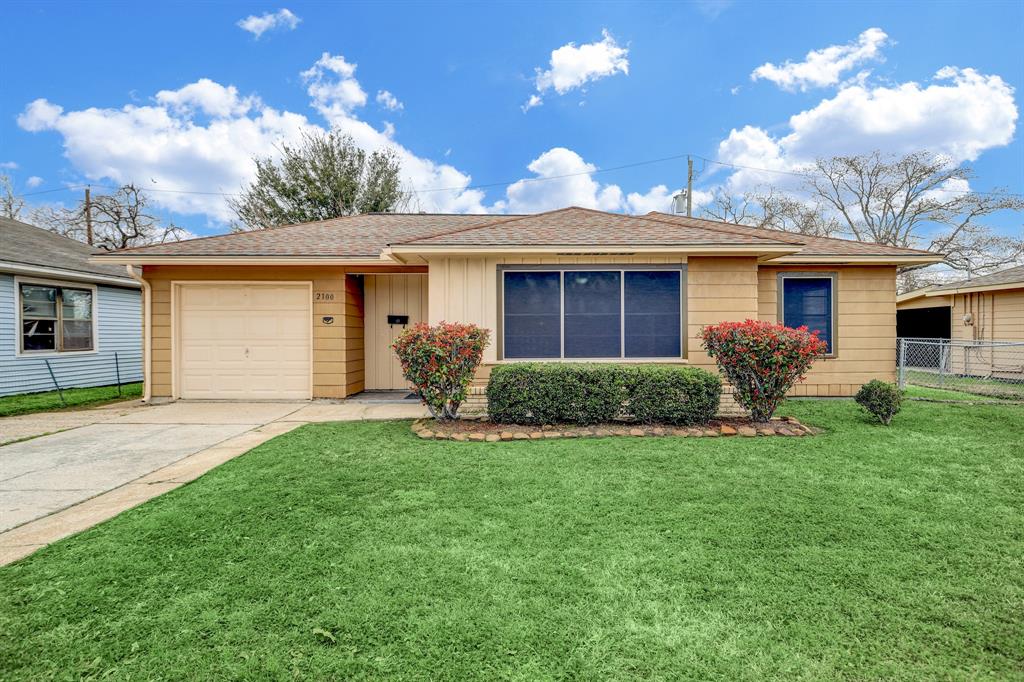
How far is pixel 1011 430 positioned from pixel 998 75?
63.4 ft

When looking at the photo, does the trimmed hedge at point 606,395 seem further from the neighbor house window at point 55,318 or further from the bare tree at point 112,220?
the bare tree at point 112,220

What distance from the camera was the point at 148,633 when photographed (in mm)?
1905

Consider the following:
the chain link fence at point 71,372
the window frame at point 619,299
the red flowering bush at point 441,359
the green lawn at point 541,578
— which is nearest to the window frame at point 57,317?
the chain link fence at point 71,372

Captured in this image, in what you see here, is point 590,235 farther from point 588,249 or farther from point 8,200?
point 8,200

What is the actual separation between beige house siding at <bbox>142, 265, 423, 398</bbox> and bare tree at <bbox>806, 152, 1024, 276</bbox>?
2516 centimetres

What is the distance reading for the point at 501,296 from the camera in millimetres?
6762

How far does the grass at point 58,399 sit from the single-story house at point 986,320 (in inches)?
705

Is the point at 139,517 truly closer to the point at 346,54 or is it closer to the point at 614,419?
the point at 614,419

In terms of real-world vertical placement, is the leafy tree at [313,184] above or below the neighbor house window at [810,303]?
above

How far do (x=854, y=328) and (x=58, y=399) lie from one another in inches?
576

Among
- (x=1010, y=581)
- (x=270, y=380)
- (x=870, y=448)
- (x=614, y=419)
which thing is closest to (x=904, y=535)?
(x=1010, y=581)

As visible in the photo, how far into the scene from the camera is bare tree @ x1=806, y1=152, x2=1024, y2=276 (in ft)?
67.2

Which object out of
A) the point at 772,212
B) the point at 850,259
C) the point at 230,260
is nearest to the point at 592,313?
the point at 850,259

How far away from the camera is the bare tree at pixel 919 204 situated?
2048 centimetres
